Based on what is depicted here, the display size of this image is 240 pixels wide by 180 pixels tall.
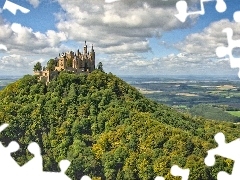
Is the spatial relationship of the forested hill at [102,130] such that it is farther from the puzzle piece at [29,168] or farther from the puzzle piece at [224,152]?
the puzzle piece at [29,168]

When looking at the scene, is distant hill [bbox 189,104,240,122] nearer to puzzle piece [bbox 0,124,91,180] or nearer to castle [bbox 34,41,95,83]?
castle [bbox 34,41,95,83]

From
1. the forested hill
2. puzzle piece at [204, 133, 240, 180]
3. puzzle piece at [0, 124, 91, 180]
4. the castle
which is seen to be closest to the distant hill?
the forested hill

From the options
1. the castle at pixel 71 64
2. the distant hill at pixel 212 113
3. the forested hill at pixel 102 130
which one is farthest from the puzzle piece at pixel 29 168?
the distant hill at pixel 212 113

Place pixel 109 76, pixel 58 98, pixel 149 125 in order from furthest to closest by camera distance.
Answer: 1. pixel 109 76
2. pixel 58 98
3. pixel 149 125

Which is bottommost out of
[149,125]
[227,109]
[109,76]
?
[227,109]

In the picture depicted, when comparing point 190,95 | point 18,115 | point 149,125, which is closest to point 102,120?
point 149,125

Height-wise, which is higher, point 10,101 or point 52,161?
point 10,101

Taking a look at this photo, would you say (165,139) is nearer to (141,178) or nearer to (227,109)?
(141,178)
